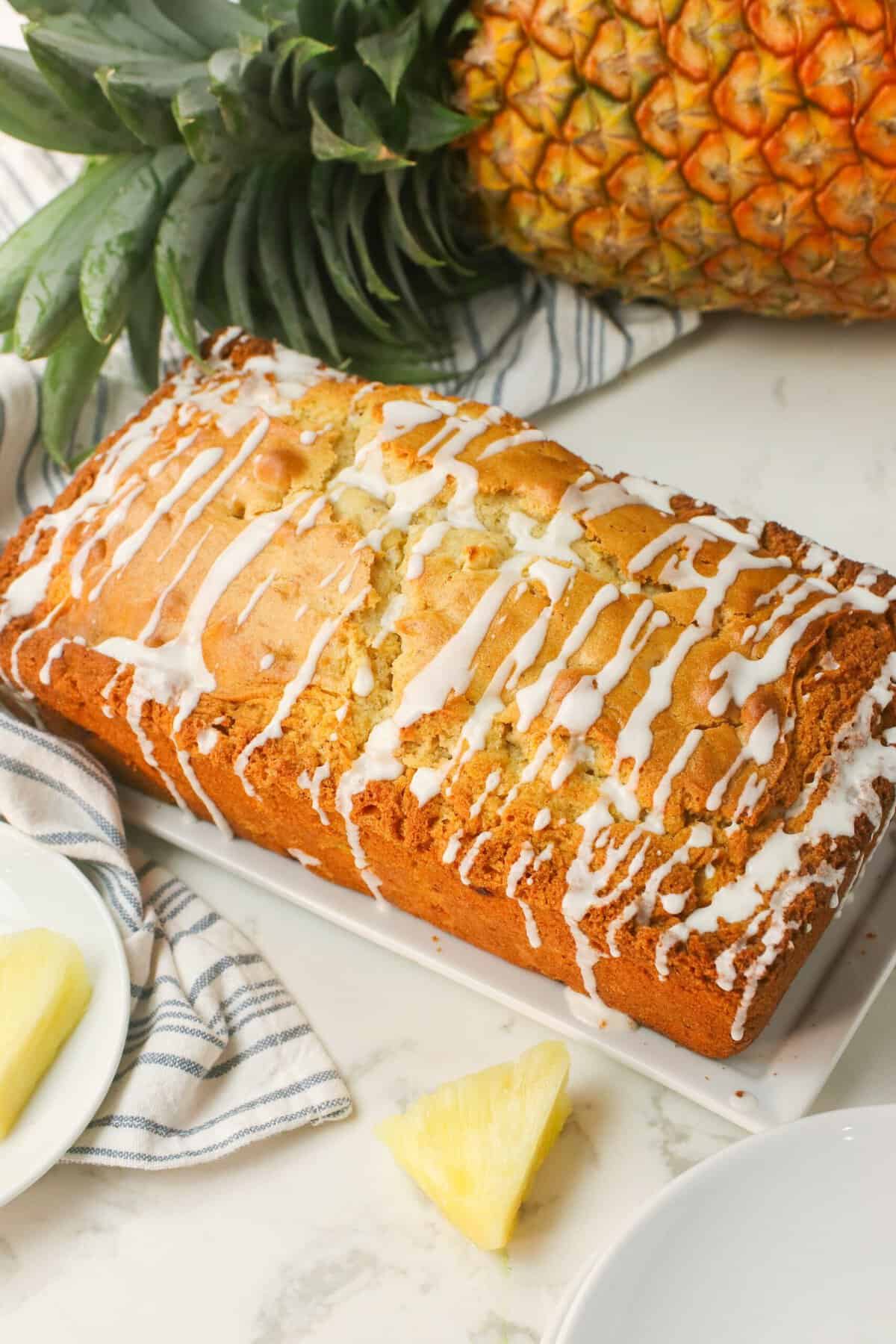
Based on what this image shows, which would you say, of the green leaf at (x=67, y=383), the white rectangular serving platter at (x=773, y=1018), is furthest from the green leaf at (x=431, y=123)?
the white rectangular serving platter at (x=773, y=1018)

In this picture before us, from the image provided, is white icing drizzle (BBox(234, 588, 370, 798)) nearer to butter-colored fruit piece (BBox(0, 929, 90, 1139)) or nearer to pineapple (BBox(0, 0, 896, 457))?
butter-colored fruit piece (BBox(0, 929, 90, 1139))

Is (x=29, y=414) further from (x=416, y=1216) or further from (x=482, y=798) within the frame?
(x=416, y=1216)

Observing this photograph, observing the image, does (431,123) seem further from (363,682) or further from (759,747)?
(759,747)

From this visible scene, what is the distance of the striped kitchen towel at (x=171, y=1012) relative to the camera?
5.40 feet

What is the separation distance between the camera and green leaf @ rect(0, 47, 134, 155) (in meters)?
1.90

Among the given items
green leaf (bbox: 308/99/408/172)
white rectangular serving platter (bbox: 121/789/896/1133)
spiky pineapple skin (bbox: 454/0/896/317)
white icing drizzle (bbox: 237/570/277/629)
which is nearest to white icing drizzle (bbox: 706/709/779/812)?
white rectangular serving platter (bbox: 121/789/896/1133)

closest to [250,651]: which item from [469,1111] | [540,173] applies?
[469,1111]

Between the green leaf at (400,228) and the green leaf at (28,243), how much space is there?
1.53 ft

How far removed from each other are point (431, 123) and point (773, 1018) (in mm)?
1425

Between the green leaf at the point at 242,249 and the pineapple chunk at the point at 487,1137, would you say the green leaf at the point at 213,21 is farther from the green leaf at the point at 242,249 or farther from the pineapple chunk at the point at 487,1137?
the pineapple chunk at the point at 487,1137

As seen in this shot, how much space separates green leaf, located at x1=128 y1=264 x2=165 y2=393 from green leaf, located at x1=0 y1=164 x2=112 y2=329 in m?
0.15

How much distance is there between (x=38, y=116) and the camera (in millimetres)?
1929

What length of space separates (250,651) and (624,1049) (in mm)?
683

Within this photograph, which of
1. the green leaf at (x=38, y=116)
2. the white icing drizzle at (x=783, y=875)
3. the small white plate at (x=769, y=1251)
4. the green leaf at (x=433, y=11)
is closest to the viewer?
the small white plate at (x=769, y=1251)
